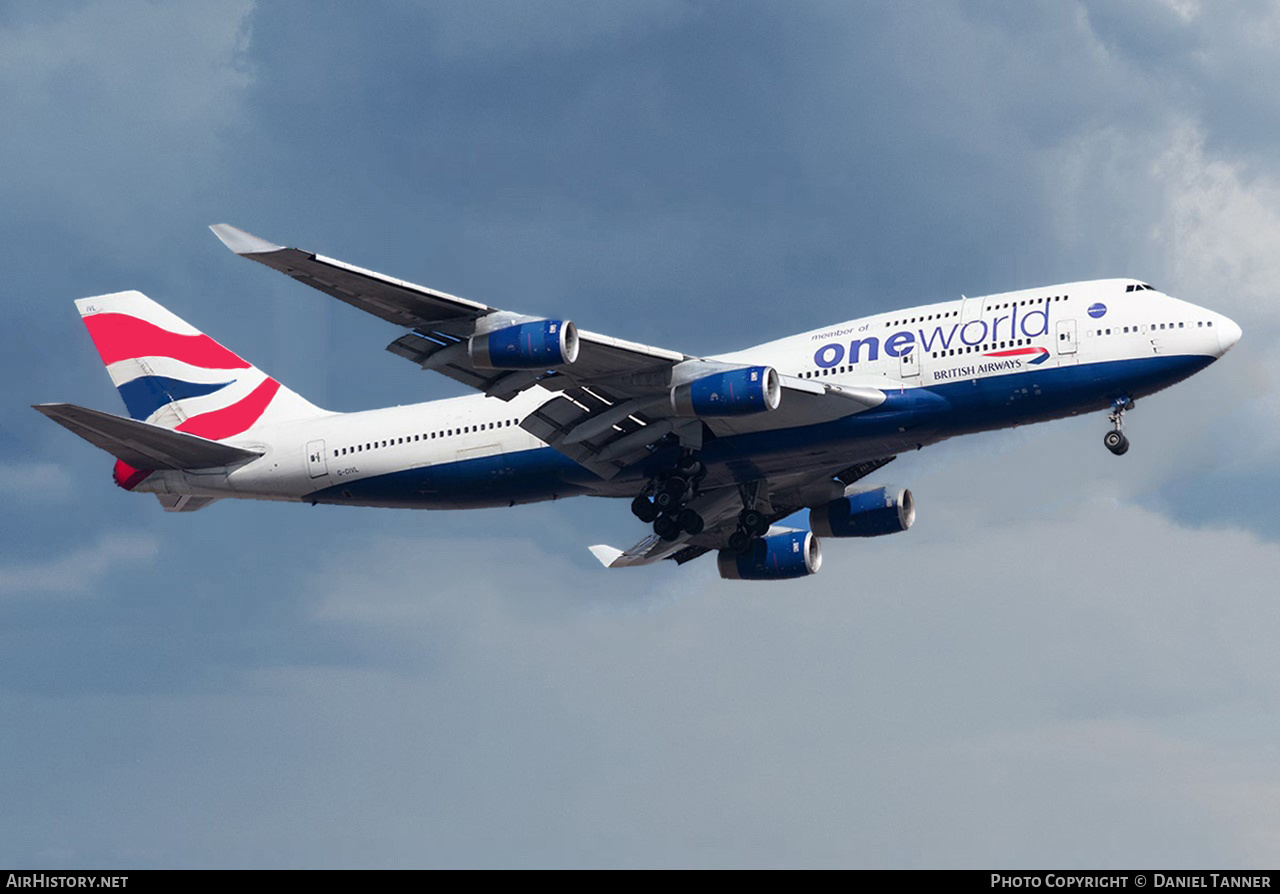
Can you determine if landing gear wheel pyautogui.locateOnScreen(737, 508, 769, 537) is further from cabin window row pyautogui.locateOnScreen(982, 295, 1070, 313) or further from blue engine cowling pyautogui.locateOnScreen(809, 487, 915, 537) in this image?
cabin window row pyautogui.locateOnScreen(982, 295, 1070, 313)

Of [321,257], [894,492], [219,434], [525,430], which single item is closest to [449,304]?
[321,257]

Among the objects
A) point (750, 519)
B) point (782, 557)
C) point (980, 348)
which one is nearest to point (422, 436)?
point (750, 519)

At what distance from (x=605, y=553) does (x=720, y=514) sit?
5796mm

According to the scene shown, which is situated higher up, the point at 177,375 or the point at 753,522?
the point at 177,375

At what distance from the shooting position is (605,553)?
55.6 meters

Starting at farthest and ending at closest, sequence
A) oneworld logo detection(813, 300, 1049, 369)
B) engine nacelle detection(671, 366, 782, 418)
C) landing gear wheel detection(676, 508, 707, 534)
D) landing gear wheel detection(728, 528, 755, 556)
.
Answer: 1. landing gear wheel detection(728, 528, 755, 556)
2. landing gear wheel detection(676, 508, 707, 534)
3. oneworld logo detection(813, 300, 1049, 369)
4. engine nacelle detection(671, 366, 782, 418)

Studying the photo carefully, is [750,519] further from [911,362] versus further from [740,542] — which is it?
[911,362]

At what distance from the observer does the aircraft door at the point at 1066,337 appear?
139 feet

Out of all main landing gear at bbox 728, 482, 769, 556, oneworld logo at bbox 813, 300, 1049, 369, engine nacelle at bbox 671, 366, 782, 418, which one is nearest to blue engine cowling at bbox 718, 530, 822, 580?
main landing gear at bbox 728, 482, 769, 556

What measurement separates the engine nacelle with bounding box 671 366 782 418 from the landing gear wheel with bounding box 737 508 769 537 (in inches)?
309

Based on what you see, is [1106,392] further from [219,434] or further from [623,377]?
[219,434]

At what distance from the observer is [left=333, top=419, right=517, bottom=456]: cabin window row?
4769cm

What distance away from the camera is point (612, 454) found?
45.8 meters
